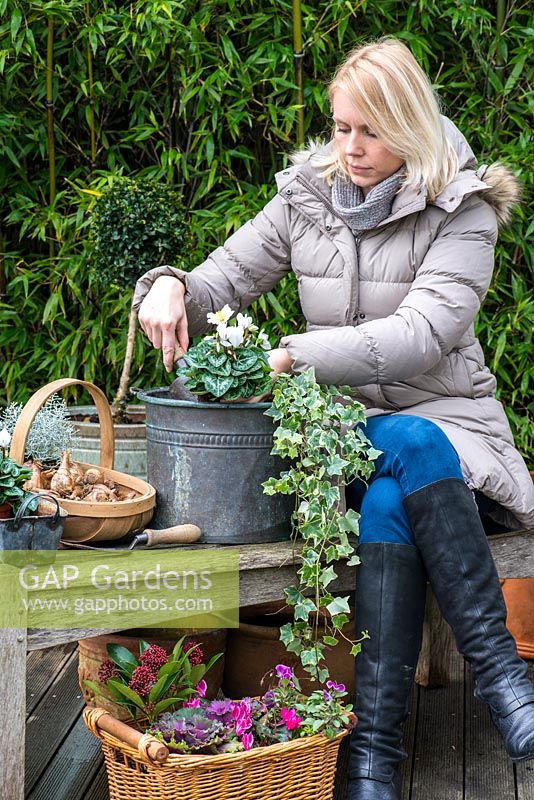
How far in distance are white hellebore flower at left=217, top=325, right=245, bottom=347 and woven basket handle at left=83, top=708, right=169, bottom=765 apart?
2.29 ft

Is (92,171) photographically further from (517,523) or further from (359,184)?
(517,523)

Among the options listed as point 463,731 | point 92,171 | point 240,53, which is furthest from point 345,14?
point 463,731

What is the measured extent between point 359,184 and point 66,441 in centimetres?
83

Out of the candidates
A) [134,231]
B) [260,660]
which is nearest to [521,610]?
[260,660]

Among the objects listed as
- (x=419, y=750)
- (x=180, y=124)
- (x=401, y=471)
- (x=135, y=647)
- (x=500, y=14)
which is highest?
(x=500, y=14)

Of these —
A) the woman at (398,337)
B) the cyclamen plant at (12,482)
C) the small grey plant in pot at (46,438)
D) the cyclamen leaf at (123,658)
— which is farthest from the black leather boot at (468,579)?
the small grey plant in pot at (46,438)

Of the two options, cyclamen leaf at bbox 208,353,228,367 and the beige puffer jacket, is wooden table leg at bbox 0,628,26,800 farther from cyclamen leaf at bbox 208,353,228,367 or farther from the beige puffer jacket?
the beige puffer jacket

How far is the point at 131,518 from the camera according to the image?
204cm

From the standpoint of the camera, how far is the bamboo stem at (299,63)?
2.98 m

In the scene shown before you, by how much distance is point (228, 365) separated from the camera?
78.6 inches

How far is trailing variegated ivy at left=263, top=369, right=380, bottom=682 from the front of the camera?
195cm

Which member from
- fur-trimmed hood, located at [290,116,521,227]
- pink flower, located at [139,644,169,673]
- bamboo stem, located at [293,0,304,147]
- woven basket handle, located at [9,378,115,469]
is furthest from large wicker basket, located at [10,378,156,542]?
bamboo stem, located at [293,0,304,147]

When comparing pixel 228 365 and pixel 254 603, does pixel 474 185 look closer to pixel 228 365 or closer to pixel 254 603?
pixel 228 365

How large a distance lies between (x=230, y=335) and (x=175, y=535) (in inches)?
15.1
